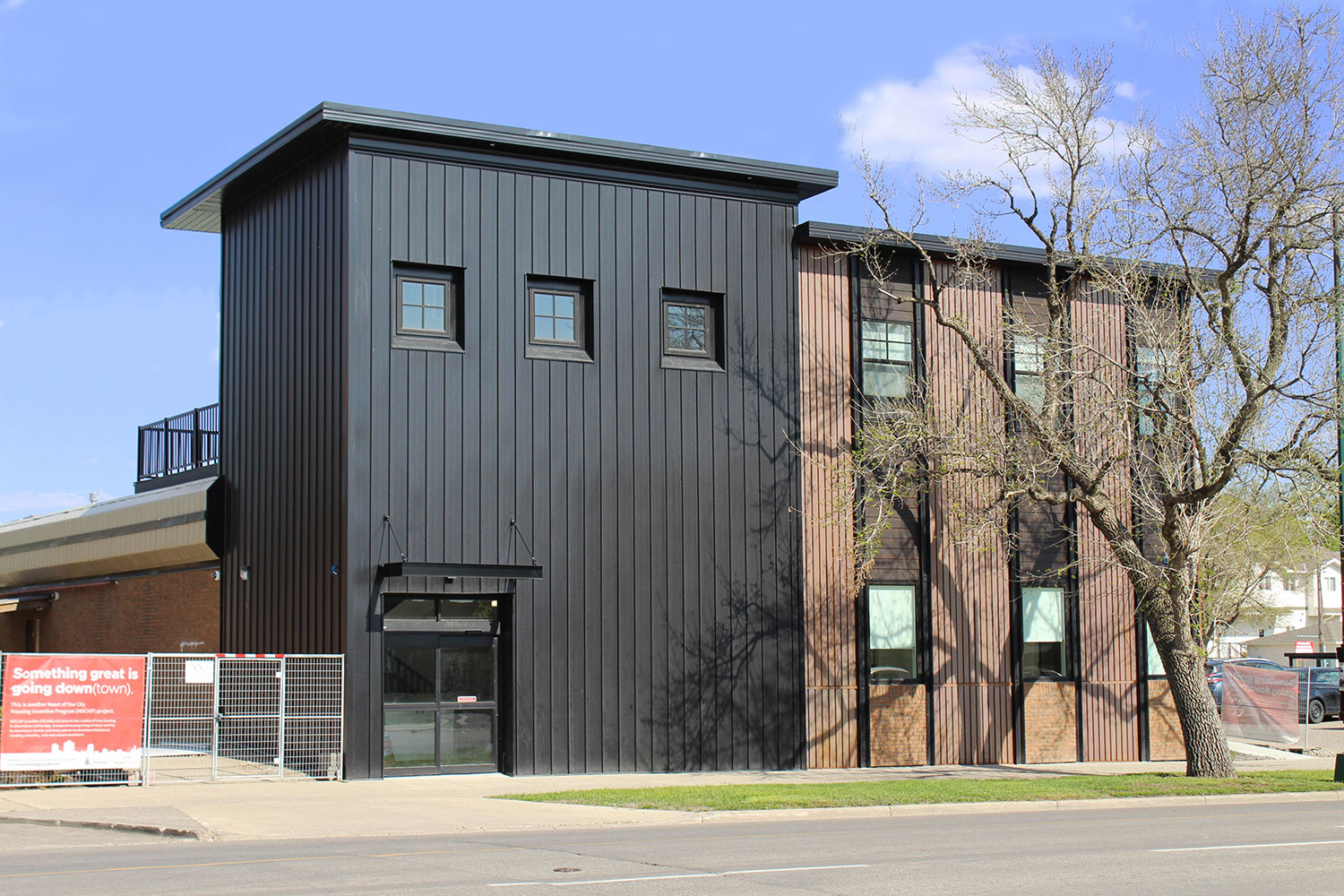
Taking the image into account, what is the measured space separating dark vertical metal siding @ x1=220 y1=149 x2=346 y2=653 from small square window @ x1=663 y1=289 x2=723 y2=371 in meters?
5.18

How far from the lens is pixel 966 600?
961 inches

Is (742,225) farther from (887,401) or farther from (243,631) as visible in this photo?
(243,631)

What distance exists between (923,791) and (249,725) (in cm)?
1002

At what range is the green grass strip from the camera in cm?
1670

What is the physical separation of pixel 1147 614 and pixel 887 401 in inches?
213

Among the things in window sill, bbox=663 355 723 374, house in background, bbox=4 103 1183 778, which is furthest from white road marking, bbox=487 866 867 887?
window sill, bbox=663 355 723 374

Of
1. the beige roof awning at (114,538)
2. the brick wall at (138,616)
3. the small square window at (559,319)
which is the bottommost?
the brick wall at (138,616)

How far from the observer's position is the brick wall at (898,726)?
2338 cm

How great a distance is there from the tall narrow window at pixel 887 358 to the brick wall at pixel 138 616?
11941 millimetres

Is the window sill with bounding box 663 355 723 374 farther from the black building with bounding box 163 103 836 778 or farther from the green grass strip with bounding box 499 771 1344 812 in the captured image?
the green grass strip with bounding box 499 771 1344 812

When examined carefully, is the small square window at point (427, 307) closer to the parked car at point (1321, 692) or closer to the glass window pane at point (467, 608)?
the glass window pane at point (467, 608)

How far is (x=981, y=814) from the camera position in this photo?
16.9 meters

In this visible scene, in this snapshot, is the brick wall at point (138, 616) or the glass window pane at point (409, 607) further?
the brick wall at point (138, 616)

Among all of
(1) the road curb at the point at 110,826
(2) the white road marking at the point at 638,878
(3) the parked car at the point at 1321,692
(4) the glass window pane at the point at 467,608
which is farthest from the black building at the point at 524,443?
(3) the parked car at the point at 1321,692
